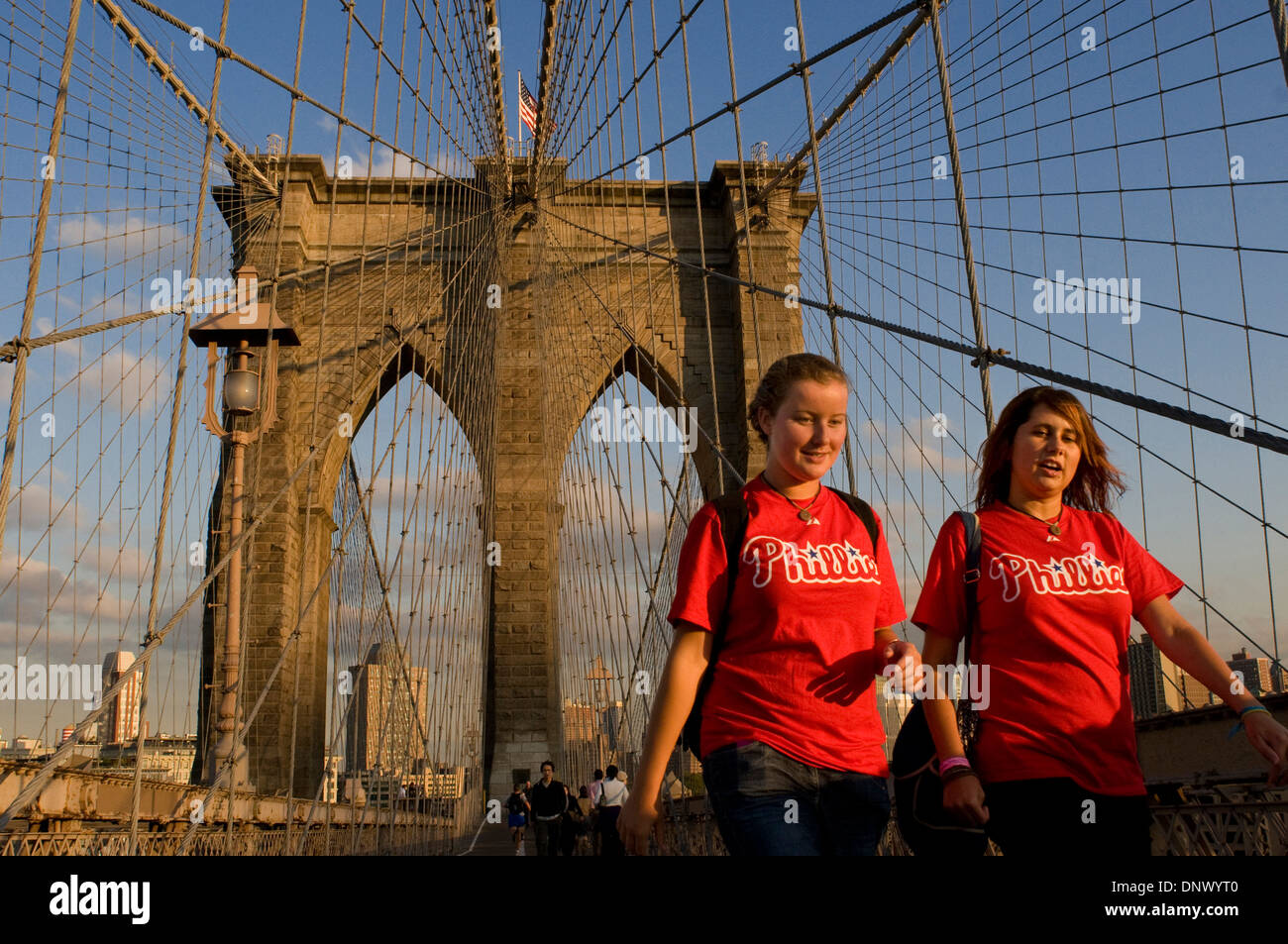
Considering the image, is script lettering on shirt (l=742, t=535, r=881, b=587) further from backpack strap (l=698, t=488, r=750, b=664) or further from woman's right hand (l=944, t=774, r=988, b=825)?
woman's right hand (l=944, t=774, r=988, b=825)

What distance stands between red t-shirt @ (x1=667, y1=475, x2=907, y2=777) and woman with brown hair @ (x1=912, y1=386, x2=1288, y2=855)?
12 centimetres

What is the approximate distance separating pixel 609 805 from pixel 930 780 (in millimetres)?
6248

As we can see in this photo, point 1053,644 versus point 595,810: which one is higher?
point 1053,644

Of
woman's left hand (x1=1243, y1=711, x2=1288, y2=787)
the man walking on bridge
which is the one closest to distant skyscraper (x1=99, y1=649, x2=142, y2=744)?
the man walking on bridge

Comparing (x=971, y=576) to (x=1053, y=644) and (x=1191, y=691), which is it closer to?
(x=1053, y=644)

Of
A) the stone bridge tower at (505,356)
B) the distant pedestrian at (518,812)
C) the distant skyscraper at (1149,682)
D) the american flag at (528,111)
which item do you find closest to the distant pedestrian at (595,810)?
the distant pedestrian at (518,812)

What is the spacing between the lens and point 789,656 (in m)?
1.67

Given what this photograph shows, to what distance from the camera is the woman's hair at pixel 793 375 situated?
5.79 feet

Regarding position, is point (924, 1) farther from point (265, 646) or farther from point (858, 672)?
point (265, 646)

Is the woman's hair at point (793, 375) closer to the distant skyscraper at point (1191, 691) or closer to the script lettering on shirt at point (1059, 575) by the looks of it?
the script lettering on shirt at point (1059, 575)

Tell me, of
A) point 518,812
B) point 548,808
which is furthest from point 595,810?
point 518,812

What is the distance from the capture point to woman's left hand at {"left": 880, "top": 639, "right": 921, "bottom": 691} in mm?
1641
